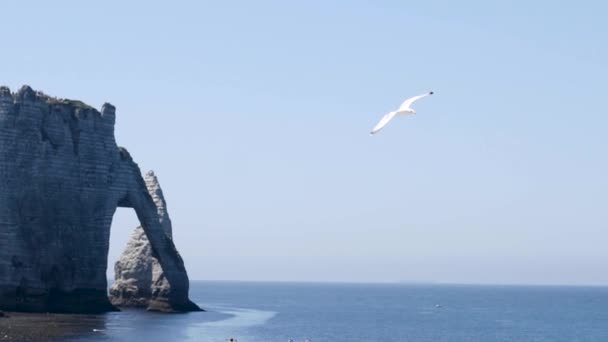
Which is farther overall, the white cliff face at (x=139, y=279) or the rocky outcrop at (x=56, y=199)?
the white cliff face at (x=139, y=279)

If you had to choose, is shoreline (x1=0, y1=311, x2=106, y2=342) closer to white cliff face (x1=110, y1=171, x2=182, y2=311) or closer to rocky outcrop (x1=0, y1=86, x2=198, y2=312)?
rocky outcrop (x1=0, y1=86, x2=198, y2=312)

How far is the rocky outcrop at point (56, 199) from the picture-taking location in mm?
92500

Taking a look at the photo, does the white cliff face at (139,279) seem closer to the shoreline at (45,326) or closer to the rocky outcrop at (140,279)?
the rocky outcrop at (140,279)

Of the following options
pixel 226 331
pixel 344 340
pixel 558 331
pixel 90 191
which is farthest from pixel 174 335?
pixel 558 331

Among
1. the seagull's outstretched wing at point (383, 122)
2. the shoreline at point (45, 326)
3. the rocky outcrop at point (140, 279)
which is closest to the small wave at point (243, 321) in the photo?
the rocky outcrop at point (140, 279)

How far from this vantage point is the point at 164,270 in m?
105

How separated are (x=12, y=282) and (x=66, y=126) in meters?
14.3

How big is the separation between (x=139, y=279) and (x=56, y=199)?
17448mm

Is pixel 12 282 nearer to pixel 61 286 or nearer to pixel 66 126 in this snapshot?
pixel 61 286

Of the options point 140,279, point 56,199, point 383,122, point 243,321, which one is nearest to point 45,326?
point 56,199

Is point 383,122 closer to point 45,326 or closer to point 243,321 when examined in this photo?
point 45,326

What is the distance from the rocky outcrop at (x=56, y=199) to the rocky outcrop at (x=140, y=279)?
7.71 m

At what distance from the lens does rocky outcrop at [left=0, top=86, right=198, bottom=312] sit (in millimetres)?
92500

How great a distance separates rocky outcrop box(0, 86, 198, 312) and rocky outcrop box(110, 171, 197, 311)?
771cm
